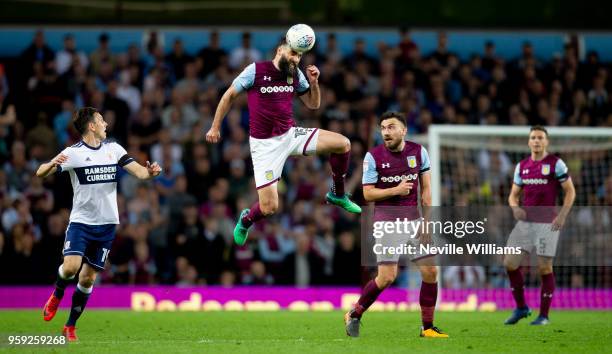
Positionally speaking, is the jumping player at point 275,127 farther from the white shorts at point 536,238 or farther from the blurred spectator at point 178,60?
the blurred spectator at point 178,60

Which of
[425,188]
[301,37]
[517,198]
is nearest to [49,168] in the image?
[301,37]

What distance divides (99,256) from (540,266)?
6.39 metres

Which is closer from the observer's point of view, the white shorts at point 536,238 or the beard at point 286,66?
the beard at point 286,66

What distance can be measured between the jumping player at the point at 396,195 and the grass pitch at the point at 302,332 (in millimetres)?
465

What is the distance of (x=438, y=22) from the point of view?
976 inches

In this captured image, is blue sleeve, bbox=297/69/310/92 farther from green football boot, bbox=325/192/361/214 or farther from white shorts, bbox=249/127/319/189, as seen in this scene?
green football boot, bbox=325/192/361/214

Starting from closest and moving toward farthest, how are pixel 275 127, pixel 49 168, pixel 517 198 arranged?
pixel 49 168 < pixel 275 127 < pixel 517 198

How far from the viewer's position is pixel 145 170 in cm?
1176

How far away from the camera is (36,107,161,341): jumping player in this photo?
38.1 feet

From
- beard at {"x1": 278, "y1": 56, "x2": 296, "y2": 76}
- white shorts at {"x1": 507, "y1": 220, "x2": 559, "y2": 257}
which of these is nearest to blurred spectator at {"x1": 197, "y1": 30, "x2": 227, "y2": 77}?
white shorts at {"x1": 507, "y1": 220, "x2": 559, "y2": 257}

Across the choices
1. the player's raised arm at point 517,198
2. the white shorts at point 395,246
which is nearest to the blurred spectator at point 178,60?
the player's raised arm at point 517,198

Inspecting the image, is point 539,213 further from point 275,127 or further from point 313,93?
point 275,127

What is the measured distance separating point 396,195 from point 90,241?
3361 mm

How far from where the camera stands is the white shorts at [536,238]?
14.8 m
